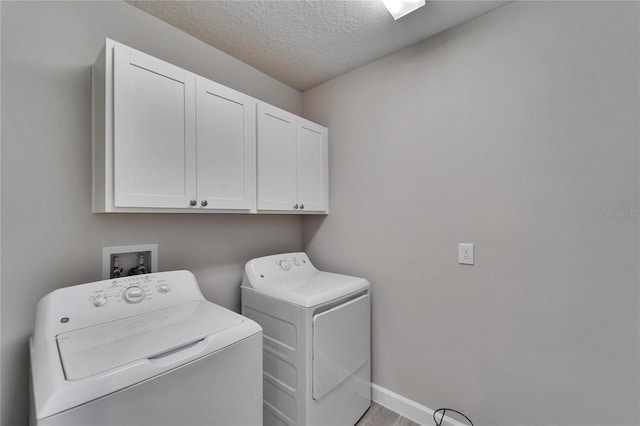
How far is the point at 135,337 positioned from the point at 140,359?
0.65 feet

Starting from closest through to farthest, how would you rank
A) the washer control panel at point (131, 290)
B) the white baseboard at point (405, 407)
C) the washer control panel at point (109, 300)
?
the washer control panel at point (109, 300), the washer control panel at point (131, 290), the white baseboard at point (405, 407)

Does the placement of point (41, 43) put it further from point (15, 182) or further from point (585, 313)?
point (585, 313)

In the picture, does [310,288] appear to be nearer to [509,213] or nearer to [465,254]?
[465,254]

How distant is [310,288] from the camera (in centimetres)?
168

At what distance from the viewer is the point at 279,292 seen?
161 cm

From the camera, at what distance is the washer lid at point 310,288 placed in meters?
1.51

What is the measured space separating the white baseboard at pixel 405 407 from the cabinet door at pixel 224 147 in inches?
63.6

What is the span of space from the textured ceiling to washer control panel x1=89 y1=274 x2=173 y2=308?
1.48 metres

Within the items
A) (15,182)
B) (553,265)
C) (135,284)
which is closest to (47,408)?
(135,284)

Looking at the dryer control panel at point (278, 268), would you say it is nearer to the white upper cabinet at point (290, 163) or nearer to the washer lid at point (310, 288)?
the washer lid at point (310, 288)

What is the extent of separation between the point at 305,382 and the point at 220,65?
2079 mm

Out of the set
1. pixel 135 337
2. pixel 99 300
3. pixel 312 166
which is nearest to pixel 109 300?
pixel 99 300

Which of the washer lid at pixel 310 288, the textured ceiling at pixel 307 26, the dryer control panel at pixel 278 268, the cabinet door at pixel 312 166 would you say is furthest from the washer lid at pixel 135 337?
the textured ceiling at pixel 307 26

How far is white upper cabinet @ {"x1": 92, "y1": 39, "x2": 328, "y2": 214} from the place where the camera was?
1.18 metres
